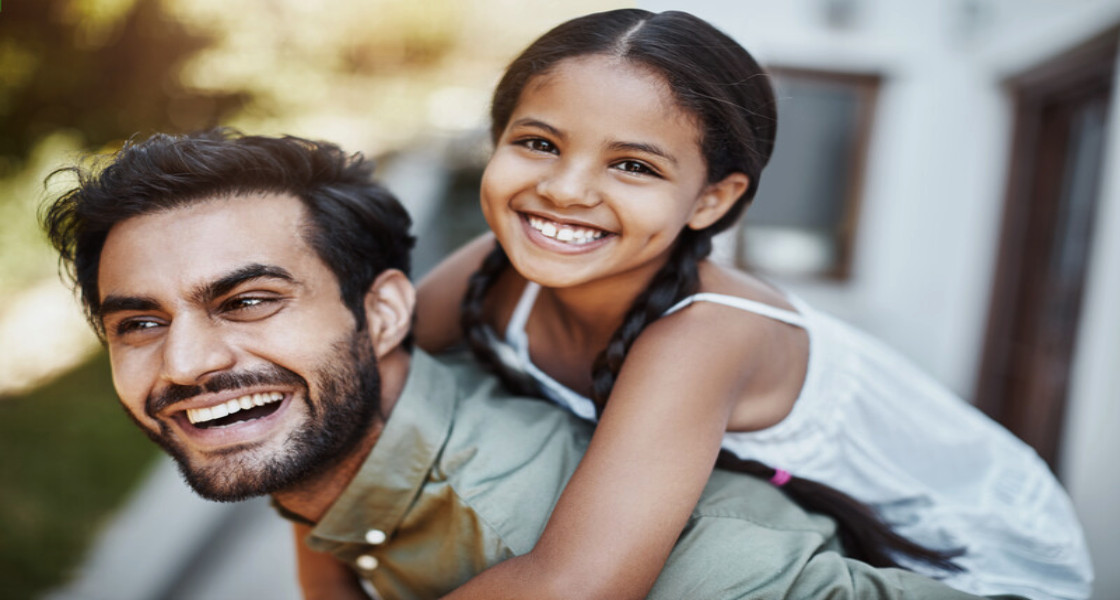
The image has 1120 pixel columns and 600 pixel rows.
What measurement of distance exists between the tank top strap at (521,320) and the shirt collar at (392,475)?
0.49 metres

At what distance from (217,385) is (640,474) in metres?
0.94

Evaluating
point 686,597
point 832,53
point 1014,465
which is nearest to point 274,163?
point 686,597

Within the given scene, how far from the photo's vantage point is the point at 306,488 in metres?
1.94

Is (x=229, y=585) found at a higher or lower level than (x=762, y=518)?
lower

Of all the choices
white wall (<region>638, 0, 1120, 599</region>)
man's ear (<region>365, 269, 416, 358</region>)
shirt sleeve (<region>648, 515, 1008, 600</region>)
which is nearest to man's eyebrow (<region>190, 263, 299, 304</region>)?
man's ear (<region>365, 269, 416, 358</region>)

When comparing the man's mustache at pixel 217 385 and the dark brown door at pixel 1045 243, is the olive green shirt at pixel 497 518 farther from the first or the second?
the dark brown door at pixel 1045 243

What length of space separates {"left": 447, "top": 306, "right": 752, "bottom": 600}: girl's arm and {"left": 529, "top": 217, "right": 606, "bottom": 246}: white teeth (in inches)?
11.0

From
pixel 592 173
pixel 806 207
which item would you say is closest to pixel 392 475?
pixel 592 173

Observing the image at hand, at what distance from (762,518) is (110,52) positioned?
13.3 ft

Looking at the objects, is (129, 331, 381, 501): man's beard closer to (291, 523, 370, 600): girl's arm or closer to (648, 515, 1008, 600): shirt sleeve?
(291, 523, 370, 600): girl's arm

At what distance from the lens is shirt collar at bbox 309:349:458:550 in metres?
1.88

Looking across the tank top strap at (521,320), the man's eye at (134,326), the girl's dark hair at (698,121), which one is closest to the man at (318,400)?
the man's eye at (134,326)

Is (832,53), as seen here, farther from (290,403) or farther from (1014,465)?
(290,403)

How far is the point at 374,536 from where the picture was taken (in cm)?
192
